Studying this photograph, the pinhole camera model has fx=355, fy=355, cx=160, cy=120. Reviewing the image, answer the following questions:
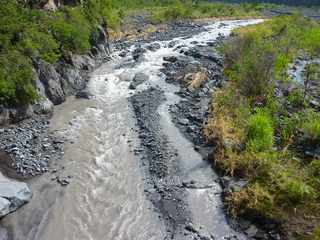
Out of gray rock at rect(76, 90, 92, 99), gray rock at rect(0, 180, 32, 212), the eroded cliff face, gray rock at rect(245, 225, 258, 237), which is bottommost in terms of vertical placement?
gray rock at rect(245, 225, 258, 237)

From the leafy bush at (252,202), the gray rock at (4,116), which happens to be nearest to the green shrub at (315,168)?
the leafy bush at (252,202)

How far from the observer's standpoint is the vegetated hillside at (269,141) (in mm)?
13320

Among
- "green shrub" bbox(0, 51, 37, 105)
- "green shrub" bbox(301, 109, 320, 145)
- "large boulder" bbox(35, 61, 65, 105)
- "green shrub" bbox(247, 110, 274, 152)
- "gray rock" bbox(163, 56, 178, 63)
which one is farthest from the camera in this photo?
"gray rock" bbox(163, 56, 178, 63)

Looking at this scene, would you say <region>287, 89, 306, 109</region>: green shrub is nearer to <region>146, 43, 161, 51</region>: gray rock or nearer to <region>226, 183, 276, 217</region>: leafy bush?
<region>226, 183, 276, 217</region>: leafy bush

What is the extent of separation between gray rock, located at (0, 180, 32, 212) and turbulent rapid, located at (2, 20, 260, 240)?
335 millimetres

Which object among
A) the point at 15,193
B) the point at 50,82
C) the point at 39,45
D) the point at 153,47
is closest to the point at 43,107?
the point at 50,82

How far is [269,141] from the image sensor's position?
16797 mm

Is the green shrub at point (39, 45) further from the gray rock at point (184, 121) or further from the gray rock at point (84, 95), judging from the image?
the gray rock at point (184, 121)

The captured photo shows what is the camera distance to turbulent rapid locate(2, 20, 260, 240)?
42.7 ft

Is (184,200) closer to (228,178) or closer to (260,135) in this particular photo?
(228,178)

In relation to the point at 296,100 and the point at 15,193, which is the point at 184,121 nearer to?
the point at 296,100

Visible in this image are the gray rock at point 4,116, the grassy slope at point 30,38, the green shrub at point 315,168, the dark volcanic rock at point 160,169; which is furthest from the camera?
the grassy slope at point 30,38

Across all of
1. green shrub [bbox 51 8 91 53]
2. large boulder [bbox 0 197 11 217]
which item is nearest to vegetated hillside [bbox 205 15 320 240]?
large boulder [bbox 0 197 11 217]

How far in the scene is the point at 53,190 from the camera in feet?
48.5
